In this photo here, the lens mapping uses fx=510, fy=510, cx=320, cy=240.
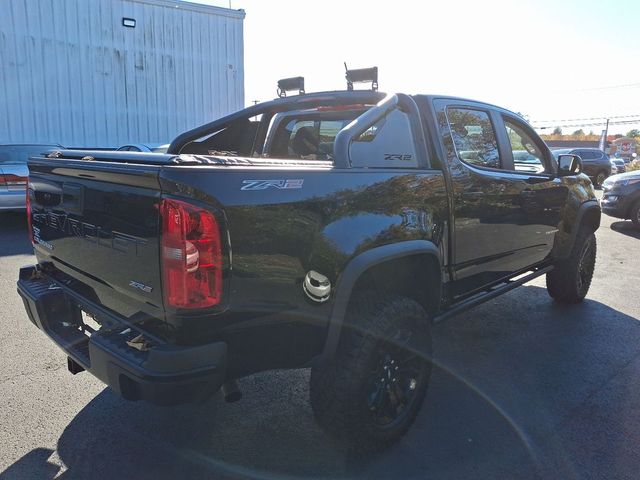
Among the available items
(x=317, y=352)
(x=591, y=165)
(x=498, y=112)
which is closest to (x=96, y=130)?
(x=498, y=112)

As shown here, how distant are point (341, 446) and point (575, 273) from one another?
3.53 m

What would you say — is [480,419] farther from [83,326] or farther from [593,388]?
[83,326]

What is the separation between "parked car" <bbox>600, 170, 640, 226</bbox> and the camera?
1018 centimetres

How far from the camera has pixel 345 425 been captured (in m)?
2.49

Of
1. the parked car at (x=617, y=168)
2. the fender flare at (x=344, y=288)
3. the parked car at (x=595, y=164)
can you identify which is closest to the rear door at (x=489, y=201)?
the fender flare at (x=344, y=288)

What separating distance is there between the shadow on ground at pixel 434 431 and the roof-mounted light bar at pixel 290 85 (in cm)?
225

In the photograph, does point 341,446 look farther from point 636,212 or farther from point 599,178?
point 599,178

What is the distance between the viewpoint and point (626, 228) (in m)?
10.9

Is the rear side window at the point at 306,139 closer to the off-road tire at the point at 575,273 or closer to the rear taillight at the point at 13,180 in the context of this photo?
the off-road tire at the point at 575,273

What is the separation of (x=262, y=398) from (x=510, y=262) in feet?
7.14

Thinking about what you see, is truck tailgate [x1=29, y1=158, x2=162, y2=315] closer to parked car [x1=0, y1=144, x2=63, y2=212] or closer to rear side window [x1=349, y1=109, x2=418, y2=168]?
rear side window [x1=349, y1=109, x2=418, y2=168]

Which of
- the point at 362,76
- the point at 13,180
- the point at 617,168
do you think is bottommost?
the point at 617,168

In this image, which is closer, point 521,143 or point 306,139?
point 306,139

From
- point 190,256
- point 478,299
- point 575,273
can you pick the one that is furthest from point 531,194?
point 190,256
